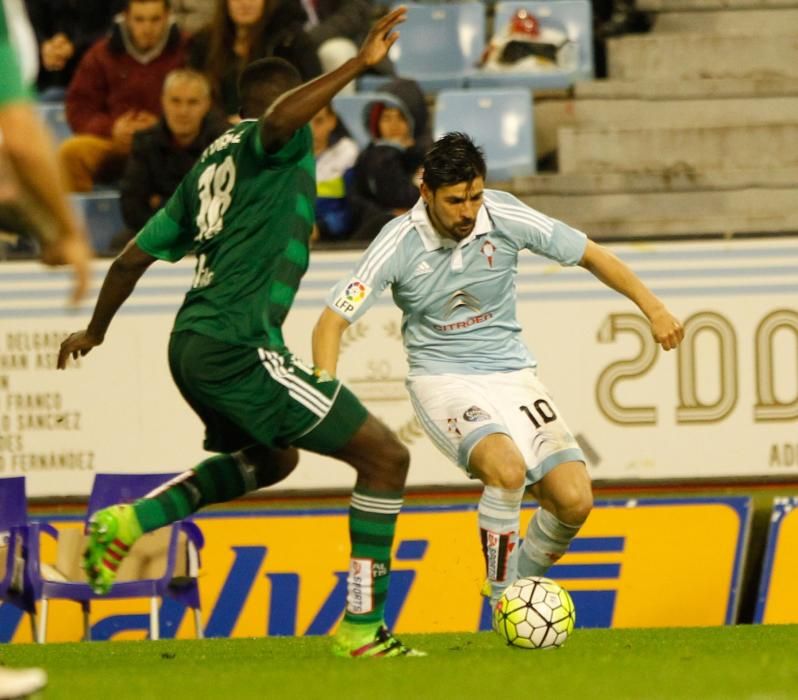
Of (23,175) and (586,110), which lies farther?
(586,110)

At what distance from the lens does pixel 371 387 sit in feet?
34.1

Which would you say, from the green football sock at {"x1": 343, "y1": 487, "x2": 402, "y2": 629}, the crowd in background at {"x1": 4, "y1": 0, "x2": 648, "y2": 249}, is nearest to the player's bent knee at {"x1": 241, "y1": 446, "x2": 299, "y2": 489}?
the green football sock at {"x1": 343, "y1": 487, "x2": 402, "y2": 629}

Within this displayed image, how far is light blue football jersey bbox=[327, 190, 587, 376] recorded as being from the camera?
791 cm

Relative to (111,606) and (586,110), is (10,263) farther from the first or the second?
(586,110)

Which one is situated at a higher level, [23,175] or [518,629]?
[23,175]

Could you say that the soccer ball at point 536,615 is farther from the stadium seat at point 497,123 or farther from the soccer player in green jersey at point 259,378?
the stadium seat at point 497,123

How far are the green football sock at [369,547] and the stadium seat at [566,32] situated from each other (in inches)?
247

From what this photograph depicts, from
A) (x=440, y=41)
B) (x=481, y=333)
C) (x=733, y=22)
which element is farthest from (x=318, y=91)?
(x=733, y=22)

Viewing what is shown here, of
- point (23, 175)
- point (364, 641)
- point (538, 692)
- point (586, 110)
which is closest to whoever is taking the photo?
point (23, 175)

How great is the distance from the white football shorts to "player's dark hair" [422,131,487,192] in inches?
34.3

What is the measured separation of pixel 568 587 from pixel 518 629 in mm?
3322

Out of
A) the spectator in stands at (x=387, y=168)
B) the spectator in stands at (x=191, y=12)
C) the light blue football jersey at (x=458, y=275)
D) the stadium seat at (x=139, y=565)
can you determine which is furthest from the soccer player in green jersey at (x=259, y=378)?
the spectator in stands at (x=191, y=12)

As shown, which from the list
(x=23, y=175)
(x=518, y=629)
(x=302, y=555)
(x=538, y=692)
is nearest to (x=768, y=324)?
(x=302, y=555)

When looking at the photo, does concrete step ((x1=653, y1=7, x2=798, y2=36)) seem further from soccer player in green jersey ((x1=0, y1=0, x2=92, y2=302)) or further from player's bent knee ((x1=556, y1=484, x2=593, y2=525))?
soccer player in green jersey ((x1=0, y1=0, x2=92, y2=302))
